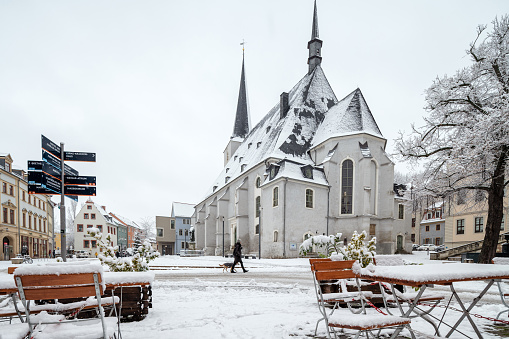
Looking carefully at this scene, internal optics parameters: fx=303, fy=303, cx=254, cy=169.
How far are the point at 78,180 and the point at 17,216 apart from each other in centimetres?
3100

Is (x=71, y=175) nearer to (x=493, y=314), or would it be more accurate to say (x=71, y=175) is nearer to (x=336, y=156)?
Result: (x=493, y=314)

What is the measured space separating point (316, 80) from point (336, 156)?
37.8 ft

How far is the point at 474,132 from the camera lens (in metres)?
9.93

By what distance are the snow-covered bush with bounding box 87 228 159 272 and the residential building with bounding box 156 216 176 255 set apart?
52.7m

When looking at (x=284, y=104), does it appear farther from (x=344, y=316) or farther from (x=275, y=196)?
(x=344, y=316)

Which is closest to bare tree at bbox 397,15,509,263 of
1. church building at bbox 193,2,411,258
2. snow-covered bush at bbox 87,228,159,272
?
snow-covered bush at bbox 87,228,159,272

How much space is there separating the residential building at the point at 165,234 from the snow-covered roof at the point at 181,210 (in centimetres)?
170

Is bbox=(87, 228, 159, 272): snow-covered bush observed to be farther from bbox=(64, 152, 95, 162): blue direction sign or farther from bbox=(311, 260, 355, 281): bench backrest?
bbox=(64, 152, 95, 162): blue direction sign

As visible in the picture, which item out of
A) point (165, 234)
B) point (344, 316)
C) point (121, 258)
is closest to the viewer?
point (344, 316)

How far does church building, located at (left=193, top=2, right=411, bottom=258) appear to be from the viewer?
86.1ft

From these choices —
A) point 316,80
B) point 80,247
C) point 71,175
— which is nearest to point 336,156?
point 316,80

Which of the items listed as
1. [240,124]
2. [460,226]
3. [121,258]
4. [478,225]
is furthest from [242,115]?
[121,258]

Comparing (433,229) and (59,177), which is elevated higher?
(59,177)

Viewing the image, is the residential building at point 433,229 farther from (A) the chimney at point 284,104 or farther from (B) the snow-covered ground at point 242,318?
(B) the snow-covered ground at point 242,318
